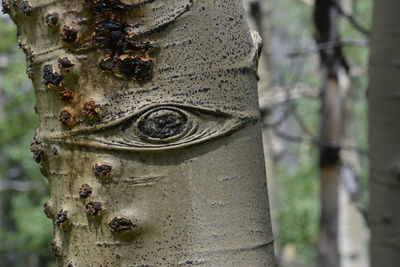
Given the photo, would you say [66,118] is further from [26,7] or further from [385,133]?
[385,133]

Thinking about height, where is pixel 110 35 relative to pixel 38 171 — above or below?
above

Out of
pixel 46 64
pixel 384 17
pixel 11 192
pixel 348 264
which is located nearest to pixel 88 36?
pixel 46 64

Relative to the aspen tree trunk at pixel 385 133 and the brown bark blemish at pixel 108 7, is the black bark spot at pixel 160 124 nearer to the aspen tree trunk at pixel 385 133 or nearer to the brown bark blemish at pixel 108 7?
the brown bark blemish at pixel 108 7

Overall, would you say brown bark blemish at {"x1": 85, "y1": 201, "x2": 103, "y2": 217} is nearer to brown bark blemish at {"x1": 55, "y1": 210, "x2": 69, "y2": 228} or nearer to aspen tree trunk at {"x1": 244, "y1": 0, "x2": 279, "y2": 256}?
brown bark blemish at {"x1": 55, "y1": 210, "x2": 69, "y2": 228}

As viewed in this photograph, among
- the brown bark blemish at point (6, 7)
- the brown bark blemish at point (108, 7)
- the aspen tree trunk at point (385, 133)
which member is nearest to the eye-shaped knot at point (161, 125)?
the brown bark blemish at point (108, 7)

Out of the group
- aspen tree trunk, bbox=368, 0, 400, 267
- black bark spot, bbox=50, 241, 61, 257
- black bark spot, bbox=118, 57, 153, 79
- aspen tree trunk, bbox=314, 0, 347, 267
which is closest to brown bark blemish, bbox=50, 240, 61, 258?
black bark spot, bbox=50, 241, 61, 257

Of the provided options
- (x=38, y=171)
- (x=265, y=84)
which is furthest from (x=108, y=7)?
(x=38, y=171)
